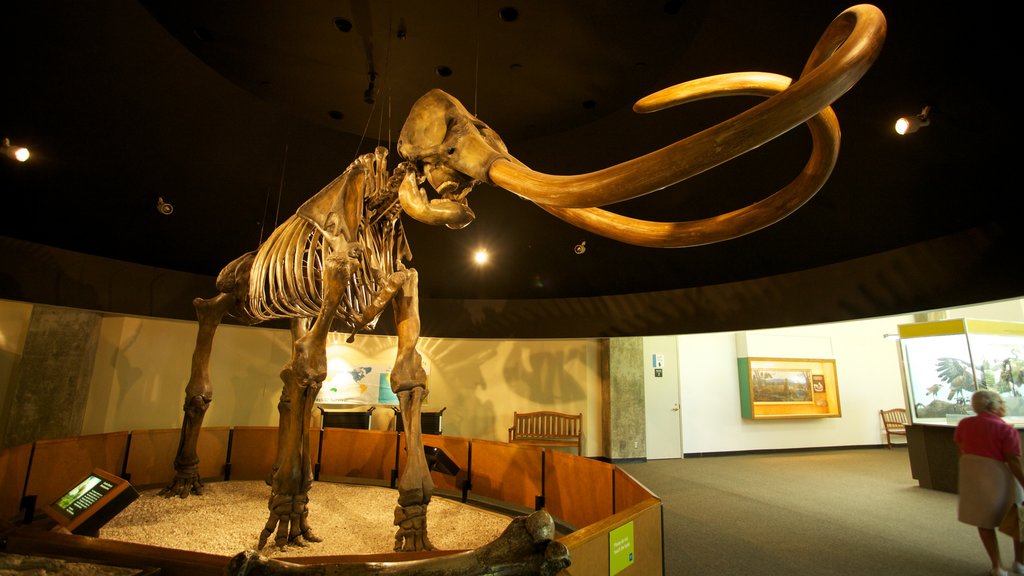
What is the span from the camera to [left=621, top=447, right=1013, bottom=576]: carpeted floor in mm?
4133

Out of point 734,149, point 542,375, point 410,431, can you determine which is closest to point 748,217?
point 734,149

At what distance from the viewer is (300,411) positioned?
11.1 ft

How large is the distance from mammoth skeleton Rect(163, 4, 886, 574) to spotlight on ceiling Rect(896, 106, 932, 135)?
2.37m

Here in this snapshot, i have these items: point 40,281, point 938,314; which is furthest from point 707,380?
point 40,281

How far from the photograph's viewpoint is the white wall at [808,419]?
1068cm

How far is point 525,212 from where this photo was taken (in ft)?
20.9

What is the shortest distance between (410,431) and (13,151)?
466 cm

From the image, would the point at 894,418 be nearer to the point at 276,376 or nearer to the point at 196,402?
the point at 276,376

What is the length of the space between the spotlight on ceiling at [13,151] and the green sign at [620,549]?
5987mm

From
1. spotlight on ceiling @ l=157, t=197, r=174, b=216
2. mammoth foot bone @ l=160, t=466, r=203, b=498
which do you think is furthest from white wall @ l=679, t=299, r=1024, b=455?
spotlight on ceiling @ l=157, t=197, r=174, b=216

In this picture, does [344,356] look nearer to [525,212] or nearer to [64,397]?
[64,397]

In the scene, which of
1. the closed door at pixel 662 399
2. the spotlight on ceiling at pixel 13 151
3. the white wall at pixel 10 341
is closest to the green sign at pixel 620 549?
the spotlight on ceiling at pixel 13 151

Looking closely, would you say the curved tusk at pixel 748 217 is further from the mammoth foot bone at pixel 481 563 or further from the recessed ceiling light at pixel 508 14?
the recessed ceiling light at pixel 508 14

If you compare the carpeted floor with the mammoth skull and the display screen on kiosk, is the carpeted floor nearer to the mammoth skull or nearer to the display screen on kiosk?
the mammoth skull
